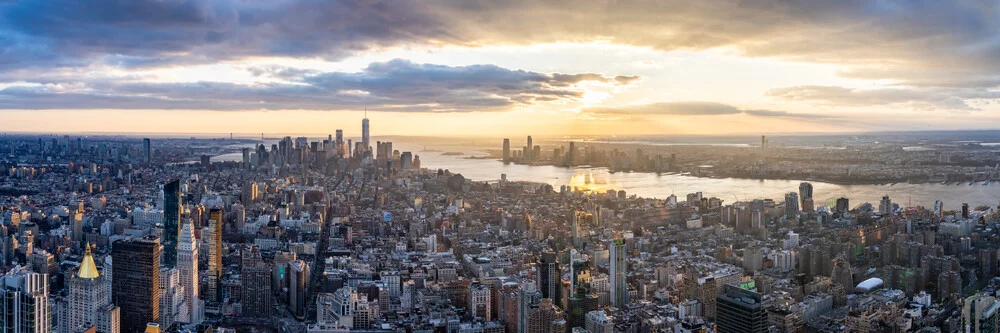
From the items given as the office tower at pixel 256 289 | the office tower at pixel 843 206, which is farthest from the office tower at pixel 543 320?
the office tower at pixel 843 206

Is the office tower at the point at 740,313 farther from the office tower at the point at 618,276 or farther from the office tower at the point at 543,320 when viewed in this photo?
the office tower at the point at 618,276

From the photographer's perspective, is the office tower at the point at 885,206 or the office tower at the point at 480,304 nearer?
the office tower at the point at 480,304

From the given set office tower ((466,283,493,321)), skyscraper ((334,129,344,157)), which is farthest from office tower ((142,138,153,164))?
office tower ((466,283,493,321))

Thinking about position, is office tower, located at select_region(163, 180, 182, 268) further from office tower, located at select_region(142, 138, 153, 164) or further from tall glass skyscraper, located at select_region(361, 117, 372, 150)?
tall glass skyscraper, located at select_region(361, 117, 372, 150)

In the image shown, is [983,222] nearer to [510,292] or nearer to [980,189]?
[980,189]

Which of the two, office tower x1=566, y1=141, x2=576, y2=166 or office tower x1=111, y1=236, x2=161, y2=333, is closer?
office tower x1=111, y1=236, x2=161, y2=333

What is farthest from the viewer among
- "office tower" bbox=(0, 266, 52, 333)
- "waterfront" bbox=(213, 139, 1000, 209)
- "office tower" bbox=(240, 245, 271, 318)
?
"waterfront" bbox=(213, 139, 1000, 209)
